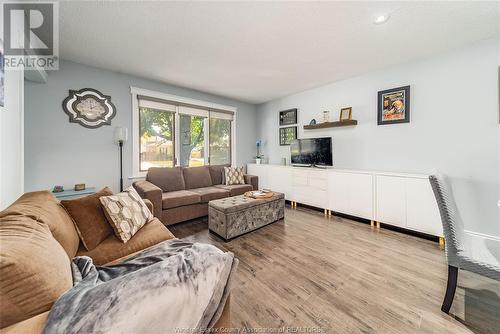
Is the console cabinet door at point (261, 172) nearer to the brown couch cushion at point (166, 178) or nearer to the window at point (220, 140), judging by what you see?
the window at point (220, 140)

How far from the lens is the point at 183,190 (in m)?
3.58

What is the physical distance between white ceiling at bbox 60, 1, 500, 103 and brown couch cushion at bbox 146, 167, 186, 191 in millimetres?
1676

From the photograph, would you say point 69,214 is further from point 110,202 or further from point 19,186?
point 19,186

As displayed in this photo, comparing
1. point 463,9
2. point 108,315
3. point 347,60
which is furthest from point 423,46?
point 108,315

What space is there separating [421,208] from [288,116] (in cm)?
304

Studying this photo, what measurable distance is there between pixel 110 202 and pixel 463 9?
12.0 feet

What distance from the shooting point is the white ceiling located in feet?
5.94

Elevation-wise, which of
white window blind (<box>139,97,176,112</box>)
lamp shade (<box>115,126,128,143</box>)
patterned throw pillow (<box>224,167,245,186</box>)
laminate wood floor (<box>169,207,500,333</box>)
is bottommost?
laminate wood floor (<box>169,207,500,333</box>)

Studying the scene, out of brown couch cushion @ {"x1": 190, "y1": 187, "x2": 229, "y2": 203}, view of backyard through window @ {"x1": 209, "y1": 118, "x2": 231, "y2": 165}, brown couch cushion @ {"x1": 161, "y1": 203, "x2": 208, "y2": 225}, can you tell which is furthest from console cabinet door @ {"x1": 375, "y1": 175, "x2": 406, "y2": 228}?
view of backyard through window @ {"x1": 209, "y1": 118, "x2": 231, "y2": 165}

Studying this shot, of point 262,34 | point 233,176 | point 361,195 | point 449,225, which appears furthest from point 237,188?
point 449,225

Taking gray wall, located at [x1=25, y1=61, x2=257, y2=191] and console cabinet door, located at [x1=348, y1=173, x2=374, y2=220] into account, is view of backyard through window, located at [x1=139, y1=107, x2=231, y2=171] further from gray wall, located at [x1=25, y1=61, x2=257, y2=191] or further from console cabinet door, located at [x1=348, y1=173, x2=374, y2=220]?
console cabinet door, located at [x1=348, y1=173, x2=374, y2=220]

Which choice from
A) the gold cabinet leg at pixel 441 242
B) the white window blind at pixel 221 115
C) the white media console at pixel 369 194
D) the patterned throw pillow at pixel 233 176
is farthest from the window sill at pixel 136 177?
the gold cabinet leg at pixel 441 242

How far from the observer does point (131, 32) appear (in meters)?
2.14

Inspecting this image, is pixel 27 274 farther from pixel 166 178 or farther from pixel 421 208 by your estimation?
pixel 421 208
